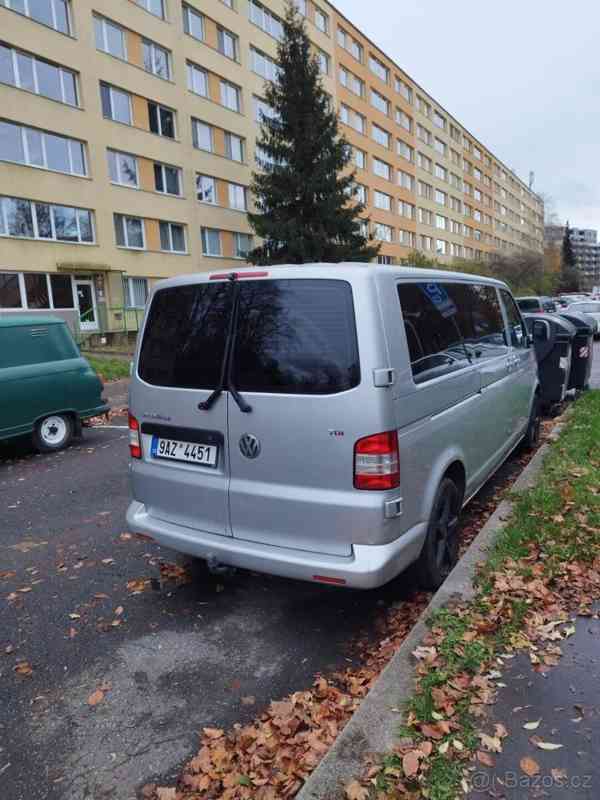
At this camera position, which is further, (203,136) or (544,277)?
(544,277)

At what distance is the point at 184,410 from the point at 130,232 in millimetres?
26392

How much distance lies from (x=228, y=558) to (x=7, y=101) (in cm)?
2493

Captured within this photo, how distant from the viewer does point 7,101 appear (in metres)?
22.0

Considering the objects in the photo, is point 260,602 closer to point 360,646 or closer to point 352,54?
point 360,646

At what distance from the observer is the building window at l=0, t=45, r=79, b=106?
2223 cm

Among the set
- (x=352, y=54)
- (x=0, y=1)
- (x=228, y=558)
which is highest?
(x=352, y=54)

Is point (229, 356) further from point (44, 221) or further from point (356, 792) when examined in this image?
point (44, 221)

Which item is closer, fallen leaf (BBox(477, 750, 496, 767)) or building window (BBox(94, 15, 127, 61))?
fallen leaf (BBox(477, 750, 496, 767))

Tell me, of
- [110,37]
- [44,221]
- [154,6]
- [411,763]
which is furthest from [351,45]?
[411,763]

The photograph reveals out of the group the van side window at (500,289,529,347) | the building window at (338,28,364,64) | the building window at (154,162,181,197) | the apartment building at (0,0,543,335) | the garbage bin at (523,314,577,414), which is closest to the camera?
the van side window at (500,289,529,347)

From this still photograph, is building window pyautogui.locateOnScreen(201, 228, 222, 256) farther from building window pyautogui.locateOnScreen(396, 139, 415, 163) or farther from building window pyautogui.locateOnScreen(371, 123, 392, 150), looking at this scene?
building window pyautogui.locateOnScreen(396, 139, 415, 163)

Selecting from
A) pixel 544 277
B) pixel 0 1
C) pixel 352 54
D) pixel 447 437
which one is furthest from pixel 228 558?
pixel 544 277

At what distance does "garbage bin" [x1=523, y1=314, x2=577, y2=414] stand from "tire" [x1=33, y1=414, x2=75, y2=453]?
6973mm

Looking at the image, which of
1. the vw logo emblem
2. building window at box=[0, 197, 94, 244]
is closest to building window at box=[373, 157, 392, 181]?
building window at box=[0, 197, 94, 244]
